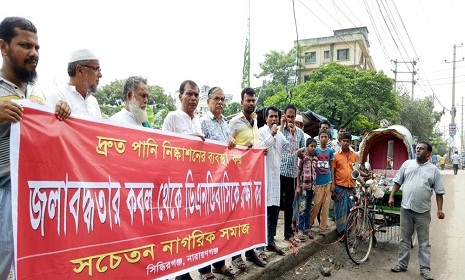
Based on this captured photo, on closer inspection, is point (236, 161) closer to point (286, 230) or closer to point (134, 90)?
point (134, 90)

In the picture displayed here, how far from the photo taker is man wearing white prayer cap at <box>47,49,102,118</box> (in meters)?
2.60

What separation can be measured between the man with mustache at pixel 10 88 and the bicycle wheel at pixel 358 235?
14.5 ft

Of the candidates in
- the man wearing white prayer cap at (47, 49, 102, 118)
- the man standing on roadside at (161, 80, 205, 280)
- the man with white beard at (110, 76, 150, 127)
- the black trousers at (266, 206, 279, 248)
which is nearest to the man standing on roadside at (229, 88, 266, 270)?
the black trousers at (266, 206, 279, 248)

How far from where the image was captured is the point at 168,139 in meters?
2.92

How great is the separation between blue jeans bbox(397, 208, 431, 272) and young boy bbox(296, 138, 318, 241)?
141 cm

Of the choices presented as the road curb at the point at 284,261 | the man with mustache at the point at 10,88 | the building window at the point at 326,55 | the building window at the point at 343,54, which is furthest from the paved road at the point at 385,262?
the building window at the point at 326,55

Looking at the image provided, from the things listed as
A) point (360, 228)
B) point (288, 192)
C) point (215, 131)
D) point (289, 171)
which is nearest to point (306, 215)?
point (360, 228)

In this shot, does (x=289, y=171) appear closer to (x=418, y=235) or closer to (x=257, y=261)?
(x=257, y=261)

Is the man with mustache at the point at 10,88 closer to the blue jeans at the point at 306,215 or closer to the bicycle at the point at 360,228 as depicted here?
the bicycle at the point at 360,228

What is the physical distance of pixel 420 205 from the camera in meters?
4.83

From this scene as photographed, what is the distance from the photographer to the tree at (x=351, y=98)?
2334cm

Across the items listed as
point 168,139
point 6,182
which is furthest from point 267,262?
point 6,182

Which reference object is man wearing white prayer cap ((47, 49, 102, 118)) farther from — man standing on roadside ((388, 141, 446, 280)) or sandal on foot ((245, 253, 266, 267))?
man standing on roadside ((388, 141, 446, 280))

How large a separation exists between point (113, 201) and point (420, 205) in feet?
14.2
